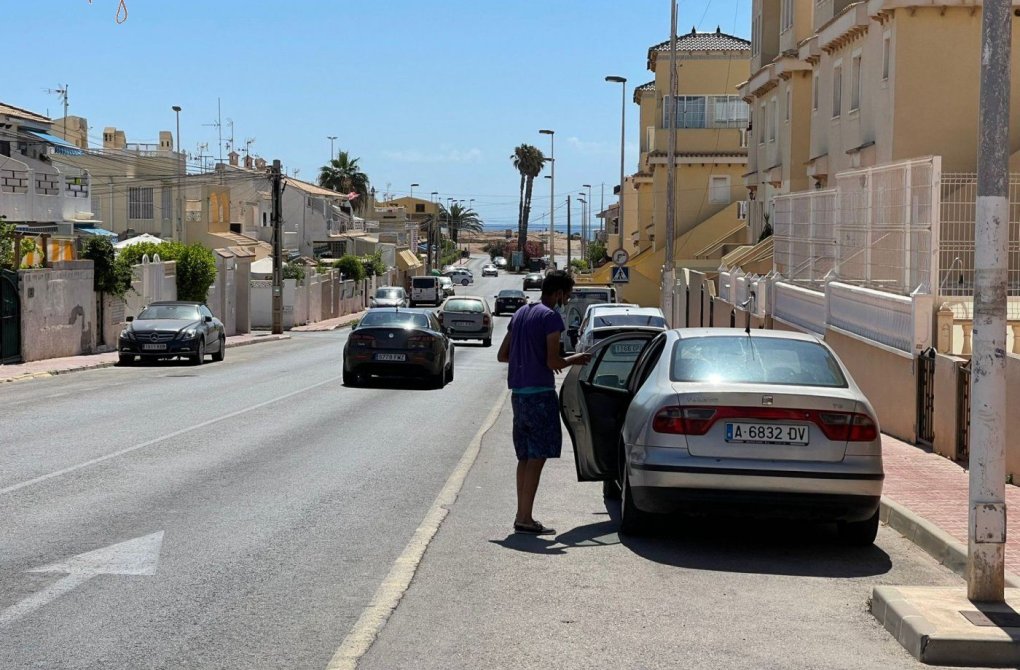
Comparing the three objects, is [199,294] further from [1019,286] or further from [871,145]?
[1019,286]

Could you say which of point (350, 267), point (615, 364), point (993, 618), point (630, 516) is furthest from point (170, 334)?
point (350, 267)

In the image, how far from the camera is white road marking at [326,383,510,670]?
628 centimetres

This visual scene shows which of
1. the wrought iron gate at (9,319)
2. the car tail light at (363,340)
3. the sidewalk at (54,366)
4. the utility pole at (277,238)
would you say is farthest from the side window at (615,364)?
the utility pole at (277,238)

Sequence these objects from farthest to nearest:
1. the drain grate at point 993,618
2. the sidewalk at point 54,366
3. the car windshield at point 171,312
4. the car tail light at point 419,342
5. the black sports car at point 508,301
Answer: the black sports car at point 508,301 < the car windshield at point 171,312 < the sidewalk at point 54,366 < the car tail light at point 419,342 < the drain grate at point 993,618

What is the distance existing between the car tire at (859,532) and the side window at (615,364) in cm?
197

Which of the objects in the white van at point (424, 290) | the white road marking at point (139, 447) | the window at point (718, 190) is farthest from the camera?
the white van at point (424, 290)

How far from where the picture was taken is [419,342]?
991 inches

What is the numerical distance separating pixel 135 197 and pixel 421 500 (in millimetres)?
63308

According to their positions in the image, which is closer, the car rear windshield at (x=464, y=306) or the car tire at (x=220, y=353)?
the car tire at (x=220, y=353)

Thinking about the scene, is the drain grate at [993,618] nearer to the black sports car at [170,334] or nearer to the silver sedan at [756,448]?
the silver sedan at [756,448]

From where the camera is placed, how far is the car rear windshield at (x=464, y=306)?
46.7m

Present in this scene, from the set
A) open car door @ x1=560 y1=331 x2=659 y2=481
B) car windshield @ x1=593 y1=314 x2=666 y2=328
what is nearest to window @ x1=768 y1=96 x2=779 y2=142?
car windshield @ x1=593 y1=314 x2=666 y2=328

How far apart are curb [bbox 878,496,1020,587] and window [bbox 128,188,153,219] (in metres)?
64.6

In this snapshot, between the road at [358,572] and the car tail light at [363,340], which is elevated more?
the car tail light at [363,340]
